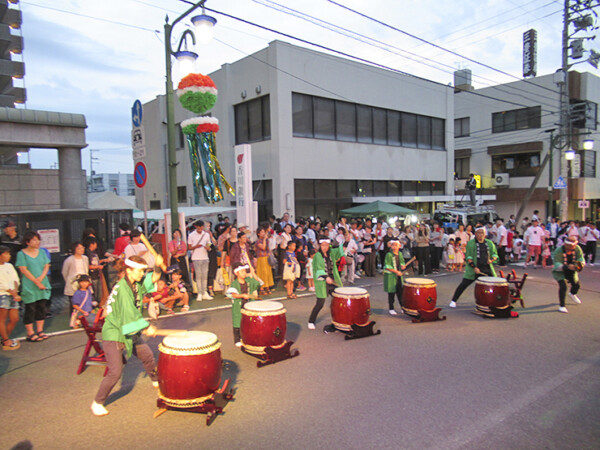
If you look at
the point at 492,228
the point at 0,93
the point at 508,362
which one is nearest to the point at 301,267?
the point at 508,362

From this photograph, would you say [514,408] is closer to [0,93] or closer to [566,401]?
[566,401]

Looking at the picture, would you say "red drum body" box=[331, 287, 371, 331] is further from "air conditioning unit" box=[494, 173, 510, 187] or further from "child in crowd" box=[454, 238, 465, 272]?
"air conditioning unit" box=[494, 173, 510, 187]

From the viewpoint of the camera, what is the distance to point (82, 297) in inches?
295

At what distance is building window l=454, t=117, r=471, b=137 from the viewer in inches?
1436

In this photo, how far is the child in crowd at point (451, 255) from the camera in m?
15.0

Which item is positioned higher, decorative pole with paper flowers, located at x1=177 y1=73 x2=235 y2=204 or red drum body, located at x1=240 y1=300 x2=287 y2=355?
decorative pole with paper flowers, located at x1=177 y1=73 x2=235 y2=204

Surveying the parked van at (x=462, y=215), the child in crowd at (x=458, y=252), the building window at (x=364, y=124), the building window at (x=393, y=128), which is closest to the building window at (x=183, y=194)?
the building window at (x=364, y=124)

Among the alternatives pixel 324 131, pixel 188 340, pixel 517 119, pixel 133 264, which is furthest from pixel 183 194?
pixel 517 119

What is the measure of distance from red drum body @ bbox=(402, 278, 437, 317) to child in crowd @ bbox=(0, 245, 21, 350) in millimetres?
7161

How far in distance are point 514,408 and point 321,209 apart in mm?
16900

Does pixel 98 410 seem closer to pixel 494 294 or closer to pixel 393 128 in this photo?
pixel 494 294

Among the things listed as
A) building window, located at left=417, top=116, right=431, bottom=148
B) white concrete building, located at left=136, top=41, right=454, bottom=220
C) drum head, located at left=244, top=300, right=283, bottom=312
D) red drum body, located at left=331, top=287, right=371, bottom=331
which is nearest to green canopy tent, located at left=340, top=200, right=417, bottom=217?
white concrete building, located at left=136, top=41, right=454, bottom=220

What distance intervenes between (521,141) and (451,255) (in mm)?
23342

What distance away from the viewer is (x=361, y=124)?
885 inches
